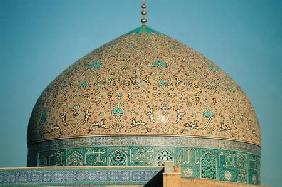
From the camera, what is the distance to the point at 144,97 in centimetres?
1580

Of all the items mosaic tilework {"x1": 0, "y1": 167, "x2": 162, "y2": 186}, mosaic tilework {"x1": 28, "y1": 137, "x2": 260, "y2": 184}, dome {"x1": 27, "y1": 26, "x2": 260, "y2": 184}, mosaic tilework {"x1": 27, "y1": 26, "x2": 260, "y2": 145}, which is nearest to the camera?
mosaic tilework {"x1": 0, "y1": 167, "x2": 162, "y2": 186}

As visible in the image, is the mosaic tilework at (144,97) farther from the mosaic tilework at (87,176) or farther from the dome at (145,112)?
the mosaic tilework at (87,176)

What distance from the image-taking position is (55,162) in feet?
53.0

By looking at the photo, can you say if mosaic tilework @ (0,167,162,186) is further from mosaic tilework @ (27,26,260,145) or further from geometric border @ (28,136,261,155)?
mosaic tilework @ (27,26,260,145)

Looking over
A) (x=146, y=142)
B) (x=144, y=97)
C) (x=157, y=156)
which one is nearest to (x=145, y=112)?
(x=144, y=97)

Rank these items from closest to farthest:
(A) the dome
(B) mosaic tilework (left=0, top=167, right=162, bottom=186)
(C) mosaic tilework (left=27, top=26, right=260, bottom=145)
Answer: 1. (B) mosaic tilework (left=0, top=167, right=162, bottom=186)
2. (A) the dome
3. (C) mosaic tilework (left=27, top=26, right=260, bottom=145)

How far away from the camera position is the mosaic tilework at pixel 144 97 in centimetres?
1570

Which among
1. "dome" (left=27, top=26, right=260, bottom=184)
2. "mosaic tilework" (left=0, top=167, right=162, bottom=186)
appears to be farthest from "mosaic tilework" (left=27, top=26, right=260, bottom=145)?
"mosaic tilework" (left=0, top=167, right=162, bottom=186)

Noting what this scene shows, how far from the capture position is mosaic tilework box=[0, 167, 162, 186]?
14375 millimetres

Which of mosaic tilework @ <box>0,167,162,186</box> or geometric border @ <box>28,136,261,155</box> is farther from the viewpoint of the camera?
geometric border @ <box>28,136,261,155</box>

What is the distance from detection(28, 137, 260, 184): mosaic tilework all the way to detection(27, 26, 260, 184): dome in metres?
0.02

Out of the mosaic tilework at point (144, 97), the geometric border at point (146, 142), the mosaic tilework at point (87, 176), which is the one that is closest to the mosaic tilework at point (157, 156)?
the geometric border at point (146, 142)

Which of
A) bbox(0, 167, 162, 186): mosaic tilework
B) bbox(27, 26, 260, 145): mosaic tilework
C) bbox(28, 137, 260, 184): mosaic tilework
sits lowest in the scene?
bbox(0, 167, 162, 186): mosaic tilework

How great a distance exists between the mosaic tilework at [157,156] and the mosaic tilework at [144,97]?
24 cm
